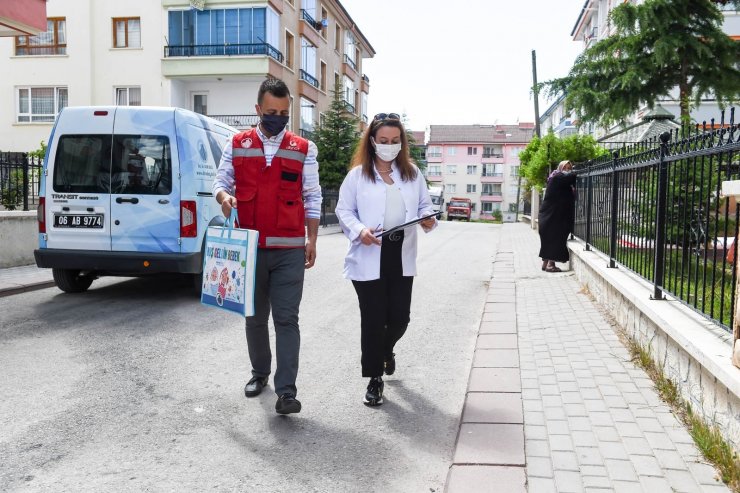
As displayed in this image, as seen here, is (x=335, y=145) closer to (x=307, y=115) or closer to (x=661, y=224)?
(x=307, y=115)

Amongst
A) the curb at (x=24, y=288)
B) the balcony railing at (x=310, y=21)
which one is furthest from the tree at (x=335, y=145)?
the curb at (x=24, y=288)

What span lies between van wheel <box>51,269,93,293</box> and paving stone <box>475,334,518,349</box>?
5.39 m

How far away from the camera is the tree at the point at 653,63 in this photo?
16.0 metres

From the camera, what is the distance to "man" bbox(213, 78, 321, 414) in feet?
13.9

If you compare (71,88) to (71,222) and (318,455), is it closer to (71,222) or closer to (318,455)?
(71,222)

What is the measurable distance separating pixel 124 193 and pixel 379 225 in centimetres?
469

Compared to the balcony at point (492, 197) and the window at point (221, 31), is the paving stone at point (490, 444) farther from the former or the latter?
the balcony at point (492, 197)

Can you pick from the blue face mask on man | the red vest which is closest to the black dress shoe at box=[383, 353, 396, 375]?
the red vest

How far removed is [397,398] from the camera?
4.69 m

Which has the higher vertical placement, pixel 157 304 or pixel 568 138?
pixel 568 138

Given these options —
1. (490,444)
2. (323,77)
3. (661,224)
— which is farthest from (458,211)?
(490,444)

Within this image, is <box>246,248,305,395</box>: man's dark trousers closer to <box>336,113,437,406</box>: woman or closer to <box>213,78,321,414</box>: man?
<box>213,78,321,414</box>: man

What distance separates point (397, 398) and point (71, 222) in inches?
207

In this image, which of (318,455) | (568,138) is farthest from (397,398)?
(568,138)
